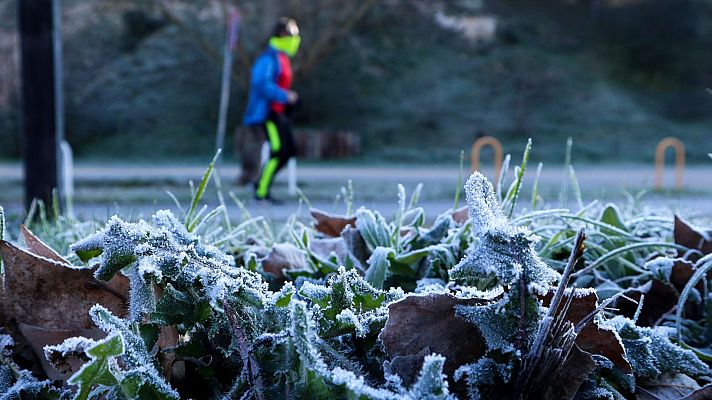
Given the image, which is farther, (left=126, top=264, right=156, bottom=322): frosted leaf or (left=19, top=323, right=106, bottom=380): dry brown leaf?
(left=19, top=323, right=106, bottom=380): dry brown leaf

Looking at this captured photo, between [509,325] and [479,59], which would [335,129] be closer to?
[479,59]

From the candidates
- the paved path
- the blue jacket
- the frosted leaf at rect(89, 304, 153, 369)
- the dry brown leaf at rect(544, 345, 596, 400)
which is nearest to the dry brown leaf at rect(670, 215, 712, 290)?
the dry brown leaf at rect(544, 345, 596, 400)

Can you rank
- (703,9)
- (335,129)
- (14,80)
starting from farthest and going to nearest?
1. (703,9)
2. (335,129)
3. (14,80)

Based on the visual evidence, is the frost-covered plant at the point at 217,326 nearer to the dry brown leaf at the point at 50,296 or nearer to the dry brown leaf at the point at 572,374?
the dry brown leaf at the point at 50,296

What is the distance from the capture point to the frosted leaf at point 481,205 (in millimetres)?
812

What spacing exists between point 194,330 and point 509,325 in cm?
37

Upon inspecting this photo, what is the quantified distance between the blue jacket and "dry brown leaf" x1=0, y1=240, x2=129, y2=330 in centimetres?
956

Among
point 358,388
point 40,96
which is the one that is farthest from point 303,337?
point 40,96

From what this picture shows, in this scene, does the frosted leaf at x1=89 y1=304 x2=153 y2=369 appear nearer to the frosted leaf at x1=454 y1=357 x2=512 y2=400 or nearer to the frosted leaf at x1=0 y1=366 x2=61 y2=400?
the frosted leaf at x1=0 y1=366 x2=61 y2=400

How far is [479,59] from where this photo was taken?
31.8m

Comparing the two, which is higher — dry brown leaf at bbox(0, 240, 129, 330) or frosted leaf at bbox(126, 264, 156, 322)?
frosted leaf at bbox(126, 264, 156, 322)

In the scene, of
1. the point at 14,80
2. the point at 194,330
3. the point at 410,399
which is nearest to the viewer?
the point at 410,399

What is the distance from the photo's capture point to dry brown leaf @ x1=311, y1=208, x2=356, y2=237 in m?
1.75

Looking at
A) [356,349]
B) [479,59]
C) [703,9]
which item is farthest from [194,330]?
[703,9]
